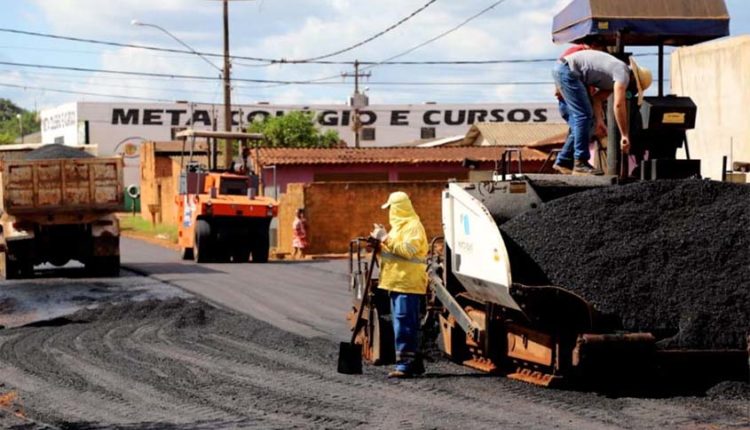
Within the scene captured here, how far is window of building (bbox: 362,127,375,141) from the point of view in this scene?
81.8 m

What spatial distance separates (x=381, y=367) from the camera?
36.0 feet

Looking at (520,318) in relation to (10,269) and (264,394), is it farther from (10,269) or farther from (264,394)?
(10,269)

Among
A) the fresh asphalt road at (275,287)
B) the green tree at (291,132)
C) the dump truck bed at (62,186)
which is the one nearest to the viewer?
the fresh asphalt road at (275,287)

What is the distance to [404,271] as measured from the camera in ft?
34.9

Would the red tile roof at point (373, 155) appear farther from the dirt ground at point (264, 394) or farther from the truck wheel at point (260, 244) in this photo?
the dirt ground at point (264, 394)

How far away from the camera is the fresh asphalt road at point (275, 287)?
49.0ft

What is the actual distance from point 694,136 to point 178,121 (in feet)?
197

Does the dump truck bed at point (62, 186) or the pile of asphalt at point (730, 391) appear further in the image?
the dump truck bed at point (62, 186)

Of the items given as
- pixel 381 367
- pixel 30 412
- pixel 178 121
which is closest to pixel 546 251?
pixel 381 367

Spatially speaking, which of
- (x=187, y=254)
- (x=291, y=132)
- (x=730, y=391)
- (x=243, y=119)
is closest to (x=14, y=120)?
(x=243, y=119)

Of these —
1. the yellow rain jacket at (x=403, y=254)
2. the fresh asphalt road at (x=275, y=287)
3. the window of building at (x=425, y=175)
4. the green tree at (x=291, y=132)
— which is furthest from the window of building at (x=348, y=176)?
the yellow rain jacket at (x=403, y=254)

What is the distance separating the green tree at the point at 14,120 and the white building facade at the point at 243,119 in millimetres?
60598

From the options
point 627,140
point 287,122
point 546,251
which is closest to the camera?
point 546,251

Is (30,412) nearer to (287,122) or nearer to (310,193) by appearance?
(310,193)
